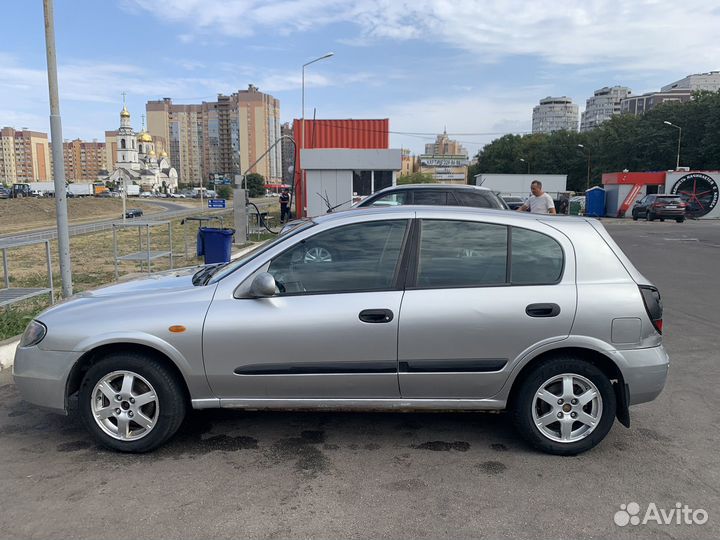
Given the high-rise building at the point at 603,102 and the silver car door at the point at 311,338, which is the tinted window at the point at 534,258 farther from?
the high-rise building at the point at 603,102

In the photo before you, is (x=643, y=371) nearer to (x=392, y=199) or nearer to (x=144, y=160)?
(x=392, y=199)

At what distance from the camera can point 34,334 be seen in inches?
155

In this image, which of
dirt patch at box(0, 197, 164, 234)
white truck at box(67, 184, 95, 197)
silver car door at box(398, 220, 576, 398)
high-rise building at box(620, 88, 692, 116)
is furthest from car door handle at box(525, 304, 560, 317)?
high-rise building at box(620, 88, 692, 116)

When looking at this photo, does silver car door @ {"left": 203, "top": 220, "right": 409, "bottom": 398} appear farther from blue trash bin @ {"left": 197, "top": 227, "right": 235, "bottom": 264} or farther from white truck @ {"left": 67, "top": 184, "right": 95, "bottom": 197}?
white truck @ {"left": 67, "top": 184, "right": 95, "bottom": 197}

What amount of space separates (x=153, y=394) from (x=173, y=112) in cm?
14232

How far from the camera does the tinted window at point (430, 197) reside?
10.2 metres

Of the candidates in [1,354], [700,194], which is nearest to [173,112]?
[700,194]

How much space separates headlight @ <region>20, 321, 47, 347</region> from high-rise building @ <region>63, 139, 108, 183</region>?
7253 inches

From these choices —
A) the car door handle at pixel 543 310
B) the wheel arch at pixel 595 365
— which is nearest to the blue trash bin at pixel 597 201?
the wheel arch at pixel 595 365

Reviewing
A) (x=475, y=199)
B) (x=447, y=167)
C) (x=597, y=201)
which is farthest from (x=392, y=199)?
(x=447, y=167)

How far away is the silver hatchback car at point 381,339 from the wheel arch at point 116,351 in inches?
0.5

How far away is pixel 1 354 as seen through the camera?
18.7ft

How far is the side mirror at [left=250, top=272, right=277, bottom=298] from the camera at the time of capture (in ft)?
12.1

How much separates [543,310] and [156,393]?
103 inches
